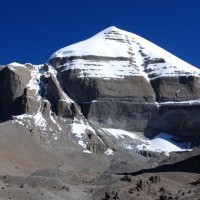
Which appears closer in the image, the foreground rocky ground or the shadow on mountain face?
the foreground rocky ground

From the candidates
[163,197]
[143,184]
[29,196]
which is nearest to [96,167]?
[143,184]

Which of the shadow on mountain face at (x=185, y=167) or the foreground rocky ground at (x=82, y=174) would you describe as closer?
the foreground rocky ground at (x=82, y=174)

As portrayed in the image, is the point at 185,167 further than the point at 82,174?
Yes

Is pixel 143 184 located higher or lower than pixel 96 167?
higher

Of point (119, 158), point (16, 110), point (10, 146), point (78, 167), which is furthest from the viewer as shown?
point (16, 110)

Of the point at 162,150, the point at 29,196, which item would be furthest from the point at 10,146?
the point at 29,196

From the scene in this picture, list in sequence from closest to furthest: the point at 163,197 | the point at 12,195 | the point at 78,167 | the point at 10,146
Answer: the point at 12,195, the point at 163,197, the point at 10,146, the point at 78,167

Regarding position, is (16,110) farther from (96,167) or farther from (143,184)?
(143,184)

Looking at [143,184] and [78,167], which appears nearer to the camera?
→ [143,184]

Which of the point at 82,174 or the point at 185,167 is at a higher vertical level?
the point at 185,167
